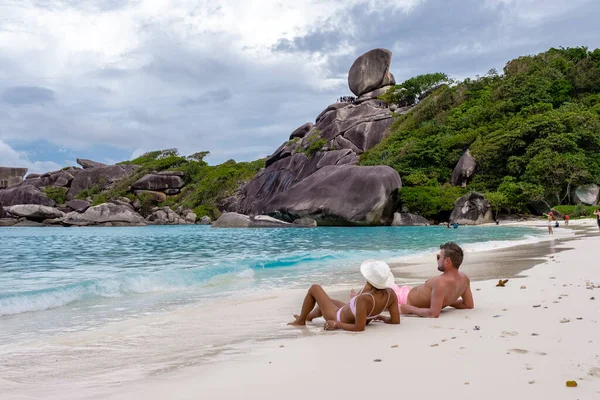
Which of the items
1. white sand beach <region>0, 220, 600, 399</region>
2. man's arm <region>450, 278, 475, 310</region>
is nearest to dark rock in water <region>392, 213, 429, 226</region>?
white sand beach <region>0, 220, 600, 399</region>

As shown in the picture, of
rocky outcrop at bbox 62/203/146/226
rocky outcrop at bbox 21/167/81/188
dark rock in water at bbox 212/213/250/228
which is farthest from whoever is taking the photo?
rocky outcrop at bbox 21/167/81/188

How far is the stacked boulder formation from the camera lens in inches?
1335

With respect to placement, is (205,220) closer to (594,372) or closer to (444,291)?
(444,291)

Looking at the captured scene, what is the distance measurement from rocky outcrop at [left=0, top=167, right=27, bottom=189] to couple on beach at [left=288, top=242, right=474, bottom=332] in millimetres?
71167

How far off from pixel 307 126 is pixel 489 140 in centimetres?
2536

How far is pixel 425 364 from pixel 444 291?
1.89m

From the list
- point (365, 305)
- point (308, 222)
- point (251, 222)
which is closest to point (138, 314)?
point (365, 305)

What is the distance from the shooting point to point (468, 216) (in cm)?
3272

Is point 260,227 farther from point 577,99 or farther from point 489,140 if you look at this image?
point 577,99

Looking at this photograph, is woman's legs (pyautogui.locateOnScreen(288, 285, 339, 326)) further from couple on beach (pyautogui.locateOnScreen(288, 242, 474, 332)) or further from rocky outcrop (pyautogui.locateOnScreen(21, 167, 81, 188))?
rocky outcrop (pyautogui.locateOnScreen(21, 167, 81, 188))

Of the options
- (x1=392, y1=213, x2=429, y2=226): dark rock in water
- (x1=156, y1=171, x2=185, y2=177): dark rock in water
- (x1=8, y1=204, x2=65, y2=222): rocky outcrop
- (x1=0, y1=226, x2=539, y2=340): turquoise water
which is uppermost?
(x1=156, y1=171, x2=185, y2=177): dark rock in water

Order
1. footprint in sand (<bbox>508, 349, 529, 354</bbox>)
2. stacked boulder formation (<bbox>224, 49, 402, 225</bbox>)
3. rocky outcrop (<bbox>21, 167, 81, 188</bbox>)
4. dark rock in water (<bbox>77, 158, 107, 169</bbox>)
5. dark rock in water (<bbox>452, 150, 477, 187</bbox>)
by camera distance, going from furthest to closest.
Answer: dark rock in water (<bbox>77, 158, 107, 169</bbox>)
rocky outcrop (<bbox>21, 167, 81, 188</bbox>)
dark rock in water (<bbox>452, 150, 477, 187</bbox>)
stacked boulder formation (<bbox>224, 49, 402, 225</bbox>)
footprint in sand (<bbox>508, 349, 529, 354</bbox>)

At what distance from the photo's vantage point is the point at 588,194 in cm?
3108

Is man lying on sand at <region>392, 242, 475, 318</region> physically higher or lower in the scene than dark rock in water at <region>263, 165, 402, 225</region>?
lower
